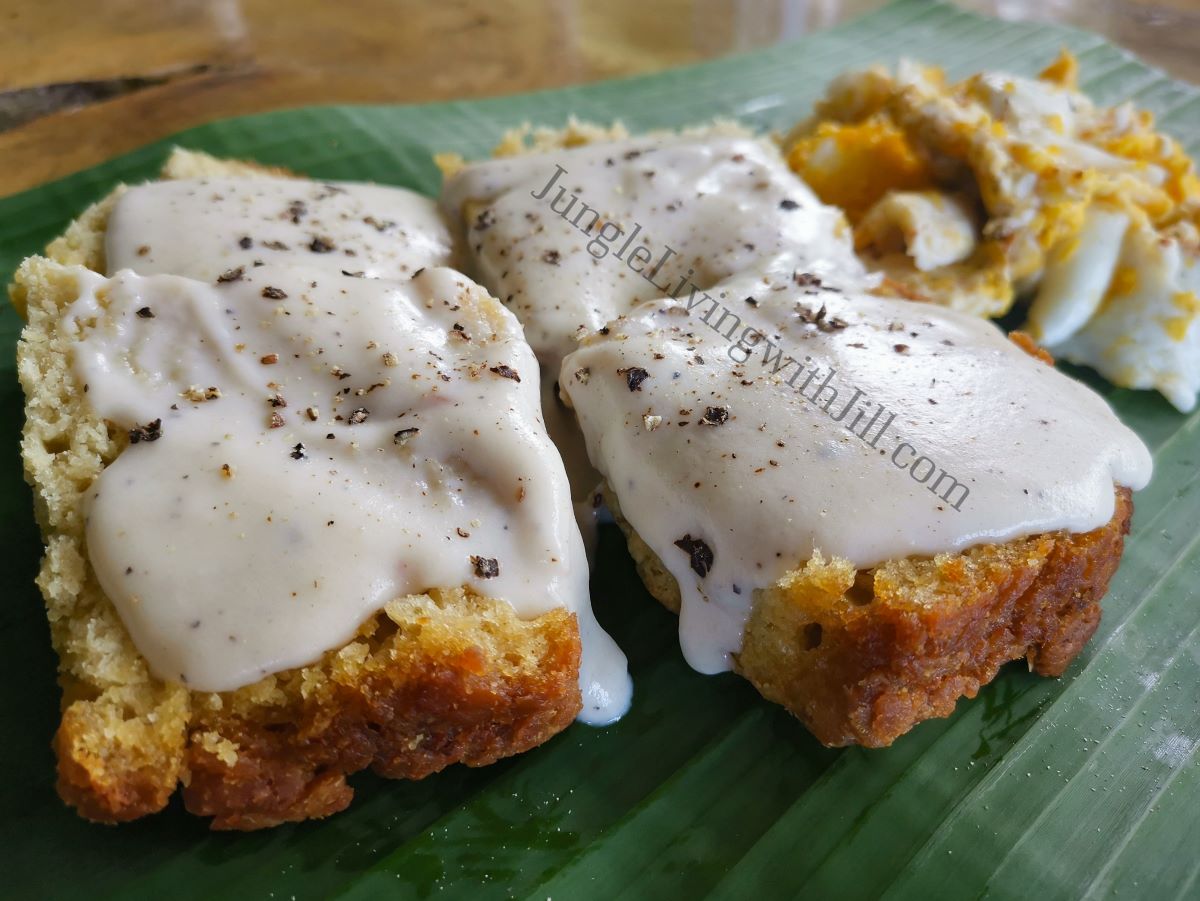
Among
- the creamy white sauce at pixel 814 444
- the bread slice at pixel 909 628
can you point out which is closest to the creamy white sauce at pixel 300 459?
the creamy white sauce at pixel 814 444

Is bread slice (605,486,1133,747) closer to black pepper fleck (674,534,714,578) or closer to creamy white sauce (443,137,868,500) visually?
black pepper fleck (674,534,714,578)

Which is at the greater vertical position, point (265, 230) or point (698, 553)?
point (265, 230)

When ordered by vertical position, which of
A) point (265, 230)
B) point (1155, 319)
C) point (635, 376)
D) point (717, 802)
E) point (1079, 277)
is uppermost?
point (265, 230)

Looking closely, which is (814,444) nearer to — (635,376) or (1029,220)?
(635,376)

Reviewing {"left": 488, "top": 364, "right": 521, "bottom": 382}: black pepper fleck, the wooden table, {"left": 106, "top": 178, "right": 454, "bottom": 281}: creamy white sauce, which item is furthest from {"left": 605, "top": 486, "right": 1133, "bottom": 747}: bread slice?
the wooden table

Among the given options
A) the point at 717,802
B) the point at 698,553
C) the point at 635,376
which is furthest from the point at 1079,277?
the point at 717,802

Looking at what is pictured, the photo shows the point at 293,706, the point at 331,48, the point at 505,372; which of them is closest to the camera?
the point at 293,706
